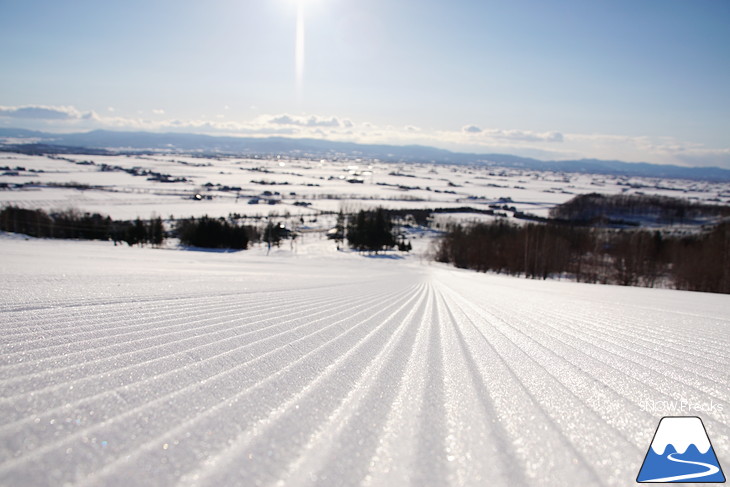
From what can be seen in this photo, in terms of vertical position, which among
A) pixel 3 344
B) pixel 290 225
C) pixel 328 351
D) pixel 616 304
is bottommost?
pixel 290 225

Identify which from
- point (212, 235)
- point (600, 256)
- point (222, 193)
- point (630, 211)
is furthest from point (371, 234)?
point (630, 211)

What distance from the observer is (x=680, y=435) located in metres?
1.31

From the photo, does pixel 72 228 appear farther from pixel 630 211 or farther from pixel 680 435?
pixel 630 211

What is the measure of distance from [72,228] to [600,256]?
48.3 m

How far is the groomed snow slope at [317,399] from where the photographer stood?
0.97 metres

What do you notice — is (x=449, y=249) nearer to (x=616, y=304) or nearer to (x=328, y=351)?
(x=616, y=304)

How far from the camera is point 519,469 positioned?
1055 millimetres

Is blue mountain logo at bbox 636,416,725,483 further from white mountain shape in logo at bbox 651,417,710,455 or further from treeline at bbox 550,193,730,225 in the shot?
treeline at bbox 550,193,730,225

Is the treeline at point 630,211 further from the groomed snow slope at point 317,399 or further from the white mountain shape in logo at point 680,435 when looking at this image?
the white mountain shape in logo at point 680,435

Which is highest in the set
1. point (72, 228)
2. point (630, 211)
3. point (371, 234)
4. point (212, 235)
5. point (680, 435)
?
point (680, 435)

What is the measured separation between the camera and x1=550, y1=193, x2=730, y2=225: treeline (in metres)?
77.9

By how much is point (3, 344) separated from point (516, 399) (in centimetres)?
222

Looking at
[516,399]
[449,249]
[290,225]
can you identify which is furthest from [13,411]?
[290,225]

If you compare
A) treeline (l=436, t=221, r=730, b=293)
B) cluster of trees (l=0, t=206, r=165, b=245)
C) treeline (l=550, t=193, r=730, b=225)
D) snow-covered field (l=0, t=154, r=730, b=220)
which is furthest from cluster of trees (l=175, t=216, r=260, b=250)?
treeline (l=550, t=193, r=730, b=225)
